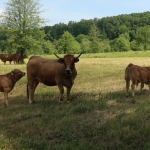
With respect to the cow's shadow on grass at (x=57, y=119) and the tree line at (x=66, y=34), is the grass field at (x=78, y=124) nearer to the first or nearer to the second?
the cow's shadow on grass at (x=57, y=119)

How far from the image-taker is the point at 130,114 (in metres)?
7.07

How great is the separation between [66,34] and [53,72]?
7655 centimetres

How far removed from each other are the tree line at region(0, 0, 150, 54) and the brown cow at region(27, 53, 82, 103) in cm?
2446

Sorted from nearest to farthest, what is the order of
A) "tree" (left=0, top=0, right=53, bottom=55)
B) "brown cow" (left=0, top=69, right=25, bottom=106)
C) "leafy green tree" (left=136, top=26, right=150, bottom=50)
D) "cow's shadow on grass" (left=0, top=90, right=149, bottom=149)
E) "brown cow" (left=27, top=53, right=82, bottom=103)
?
"cow's shadow on grass" (left=0, top=90, right=149, bottom=149) → "brown cow" (left=27, top=53, right=82, bottom=103) → "brown cow" (left=0, top=69, right=25, bottom=106) → "tree" (left=0, top=0, right=53, bottom=55) → "leafy green tree" (left=136, top=26, right=150, bottom=50)

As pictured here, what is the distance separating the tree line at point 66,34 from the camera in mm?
34700

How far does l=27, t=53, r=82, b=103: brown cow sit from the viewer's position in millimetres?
8867

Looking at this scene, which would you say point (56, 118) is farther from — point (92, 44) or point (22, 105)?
point (92, 44)

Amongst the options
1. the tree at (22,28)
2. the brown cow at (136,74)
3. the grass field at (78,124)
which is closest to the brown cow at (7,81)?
the grass field at (78,124)

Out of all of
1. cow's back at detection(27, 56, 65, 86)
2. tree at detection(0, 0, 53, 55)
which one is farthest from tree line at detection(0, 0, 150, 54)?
cow's back at detection(27, 56, 65, 86)

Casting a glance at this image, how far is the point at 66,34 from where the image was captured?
84.6m

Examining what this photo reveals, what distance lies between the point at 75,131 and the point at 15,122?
1926mm

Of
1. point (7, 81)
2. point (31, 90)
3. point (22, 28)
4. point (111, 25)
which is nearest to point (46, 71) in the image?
point (31, 90)

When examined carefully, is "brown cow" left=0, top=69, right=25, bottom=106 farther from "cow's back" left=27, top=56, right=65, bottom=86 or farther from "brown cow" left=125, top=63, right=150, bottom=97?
"brown cow" left=125, top=63, right=150, bottom=97

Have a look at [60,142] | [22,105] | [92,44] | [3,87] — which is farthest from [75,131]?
[92,44]
